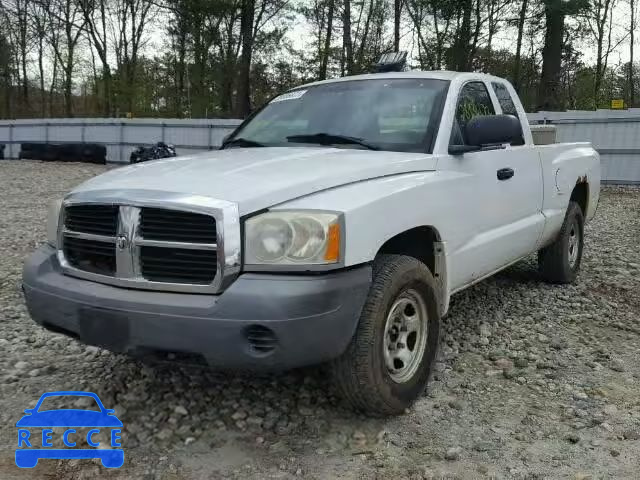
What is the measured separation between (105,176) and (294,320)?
145 cm

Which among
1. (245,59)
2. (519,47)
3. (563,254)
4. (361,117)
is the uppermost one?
(519,47)

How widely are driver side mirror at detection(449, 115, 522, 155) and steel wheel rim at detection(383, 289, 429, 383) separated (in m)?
1.02

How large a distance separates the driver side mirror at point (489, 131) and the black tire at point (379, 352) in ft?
3.17

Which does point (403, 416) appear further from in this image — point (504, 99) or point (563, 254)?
point (563, 254)

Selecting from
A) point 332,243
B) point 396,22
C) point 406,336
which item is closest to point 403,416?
point 406,336

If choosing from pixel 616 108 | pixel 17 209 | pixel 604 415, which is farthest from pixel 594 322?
pixel 616 108

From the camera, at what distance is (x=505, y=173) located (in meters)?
4.05

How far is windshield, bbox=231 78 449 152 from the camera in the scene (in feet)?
11.7

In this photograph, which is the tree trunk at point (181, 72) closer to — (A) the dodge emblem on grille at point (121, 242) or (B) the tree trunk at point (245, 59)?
(B) the tree trunk at point (245, 59)

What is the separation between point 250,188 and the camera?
261 cm

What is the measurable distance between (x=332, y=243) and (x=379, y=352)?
23.8 inches

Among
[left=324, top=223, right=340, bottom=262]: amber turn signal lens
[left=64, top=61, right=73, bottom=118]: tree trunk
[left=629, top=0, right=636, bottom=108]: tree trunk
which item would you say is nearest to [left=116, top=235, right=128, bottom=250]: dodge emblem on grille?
[left=324, top=223, right=340, bottom=262]: amber turn signal lens

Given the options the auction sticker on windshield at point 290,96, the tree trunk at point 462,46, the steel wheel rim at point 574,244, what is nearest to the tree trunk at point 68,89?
the tree trunk at point 462,46

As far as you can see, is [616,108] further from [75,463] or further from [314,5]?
[314,5]
